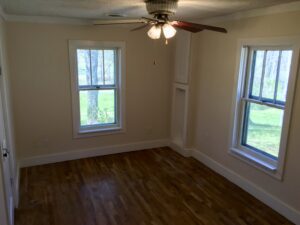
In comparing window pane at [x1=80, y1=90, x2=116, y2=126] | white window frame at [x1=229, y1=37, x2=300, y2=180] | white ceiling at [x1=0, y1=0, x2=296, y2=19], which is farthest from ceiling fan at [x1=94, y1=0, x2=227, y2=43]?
window pane at [x1=80, y1=90, x2=116, y2=126]

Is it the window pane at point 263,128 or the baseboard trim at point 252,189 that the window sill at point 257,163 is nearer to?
the window pane at point 263,128

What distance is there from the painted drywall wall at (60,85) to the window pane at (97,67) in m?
0.28

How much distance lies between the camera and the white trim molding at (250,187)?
305 centimetres

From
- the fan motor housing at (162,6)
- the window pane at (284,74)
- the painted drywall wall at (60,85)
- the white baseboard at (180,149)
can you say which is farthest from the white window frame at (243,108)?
the painted drywall wall at (60,85)

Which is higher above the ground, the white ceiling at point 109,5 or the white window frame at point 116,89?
the white ceiling at point 109,5

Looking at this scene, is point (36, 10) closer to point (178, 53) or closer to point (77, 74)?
point (77, 74)

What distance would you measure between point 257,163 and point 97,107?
280cm

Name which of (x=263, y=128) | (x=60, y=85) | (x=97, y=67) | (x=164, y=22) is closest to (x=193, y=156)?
(x=263, y=128)

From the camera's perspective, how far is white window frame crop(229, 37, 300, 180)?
288 centimetres

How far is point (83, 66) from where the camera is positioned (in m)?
4.43

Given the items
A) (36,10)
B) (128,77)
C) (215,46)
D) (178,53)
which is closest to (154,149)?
(128,77)

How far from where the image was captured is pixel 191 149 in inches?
189

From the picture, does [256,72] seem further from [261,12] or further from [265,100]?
[261,12]

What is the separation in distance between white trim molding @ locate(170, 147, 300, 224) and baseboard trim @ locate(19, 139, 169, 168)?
70 cm
